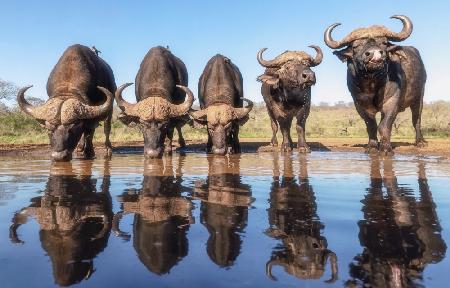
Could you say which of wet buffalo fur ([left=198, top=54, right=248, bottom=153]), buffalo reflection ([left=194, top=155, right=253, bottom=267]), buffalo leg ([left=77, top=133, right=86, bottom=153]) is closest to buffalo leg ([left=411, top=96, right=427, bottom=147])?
wet buffalo fur ([left=198, top=54, right=248, bottom=153])

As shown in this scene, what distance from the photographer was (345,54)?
9445 mm

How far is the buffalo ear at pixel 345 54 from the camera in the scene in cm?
939

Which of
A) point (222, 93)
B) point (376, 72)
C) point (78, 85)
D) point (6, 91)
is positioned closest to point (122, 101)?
point (78, 85)

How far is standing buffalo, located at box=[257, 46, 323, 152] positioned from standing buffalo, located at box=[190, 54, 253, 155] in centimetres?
87

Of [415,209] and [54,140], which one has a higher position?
[54,140]

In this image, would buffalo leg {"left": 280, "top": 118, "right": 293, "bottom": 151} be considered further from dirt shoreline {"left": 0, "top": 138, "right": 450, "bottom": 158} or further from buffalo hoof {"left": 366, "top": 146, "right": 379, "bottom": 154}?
buffalo hoof {"left": 366, "top": 146, "right": 379, "bottom": 154}

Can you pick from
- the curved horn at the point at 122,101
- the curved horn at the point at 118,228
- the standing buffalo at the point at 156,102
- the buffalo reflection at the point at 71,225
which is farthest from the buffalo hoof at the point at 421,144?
the curved horn at the point at 118,228

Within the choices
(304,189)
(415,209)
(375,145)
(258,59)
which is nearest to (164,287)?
(415,209)

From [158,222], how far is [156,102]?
23.7ft

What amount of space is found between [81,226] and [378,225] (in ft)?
6.39

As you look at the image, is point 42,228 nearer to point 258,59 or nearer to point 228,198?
point 228,198

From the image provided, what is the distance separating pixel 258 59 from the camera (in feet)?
35.9

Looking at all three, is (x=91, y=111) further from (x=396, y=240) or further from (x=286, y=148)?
(x=396, y=240)

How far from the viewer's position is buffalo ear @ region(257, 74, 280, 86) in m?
10.4
